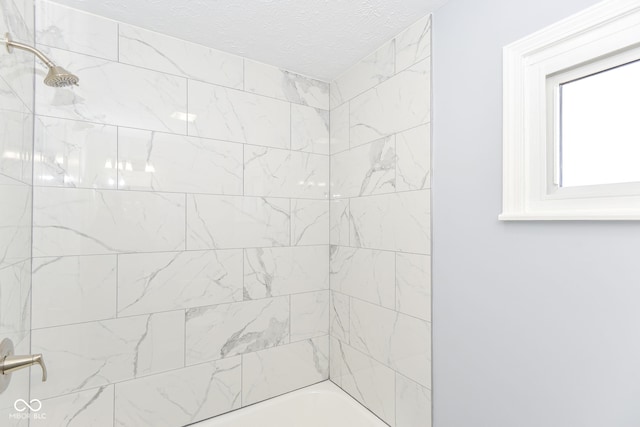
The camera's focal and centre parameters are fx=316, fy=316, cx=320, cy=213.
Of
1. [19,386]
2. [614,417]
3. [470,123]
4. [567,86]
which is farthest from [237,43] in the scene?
[614,417]

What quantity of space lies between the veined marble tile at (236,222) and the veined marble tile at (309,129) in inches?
15.3

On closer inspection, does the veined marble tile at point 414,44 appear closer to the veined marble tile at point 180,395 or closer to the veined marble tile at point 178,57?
the veined marble tile at point 178,57

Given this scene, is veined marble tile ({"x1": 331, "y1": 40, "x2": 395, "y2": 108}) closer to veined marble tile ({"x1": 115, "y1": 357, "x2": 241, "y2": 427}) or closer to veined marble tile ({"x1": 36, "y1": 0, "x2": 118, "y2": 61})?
veined marble tile ({"x1": 36, "y1": 0, "x2": 118, "y2": 61})

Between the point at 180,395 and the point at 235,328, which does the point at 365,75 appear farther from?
the point at 180,395

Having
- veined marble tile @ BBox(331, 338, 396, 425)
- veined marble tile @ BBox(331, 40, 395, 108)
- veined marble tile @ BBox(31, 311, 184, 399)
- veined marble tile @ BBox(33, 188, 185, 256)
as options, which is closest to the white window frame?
veined marble tile @ BBox(331, 40, 395, 108)

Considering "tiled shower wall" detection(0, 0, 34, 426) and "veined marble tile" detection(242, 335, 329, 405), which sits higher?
"tiled shower wall" detection(0, 0, 34, 426)

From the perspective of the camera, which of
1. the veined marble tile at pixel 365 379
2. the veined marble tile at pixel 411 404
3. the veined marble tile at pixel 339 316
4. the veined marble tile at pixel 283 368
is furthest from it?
the veined marble tile at pixel 339 316

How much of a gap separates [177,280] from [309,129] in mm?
1187

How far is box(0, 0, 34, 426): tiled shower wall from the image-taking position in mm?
970

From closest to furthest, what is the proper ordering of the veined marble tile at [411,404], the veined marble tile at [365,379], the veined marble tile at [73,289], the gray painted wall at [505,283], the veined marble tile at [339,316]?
the gray painted wall at [505,283] < the veined marble tile at [73,289] < the veined marble tile at [411,404] < the veined marble tile at [365,379] < the veined marble tile at [339,316]

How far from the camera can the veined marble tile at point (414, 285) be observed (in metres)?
1.44

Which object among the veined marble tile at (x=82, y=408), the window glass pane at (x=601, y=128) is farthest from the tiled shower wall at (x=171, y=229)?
the window glass pane at (x=601, y=128)

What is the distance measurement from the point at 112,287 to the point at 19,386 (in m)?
0.45

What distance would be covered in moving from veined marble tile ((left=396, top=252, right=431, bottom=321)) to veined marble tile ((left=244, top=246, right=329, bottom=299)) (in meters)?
0.62
